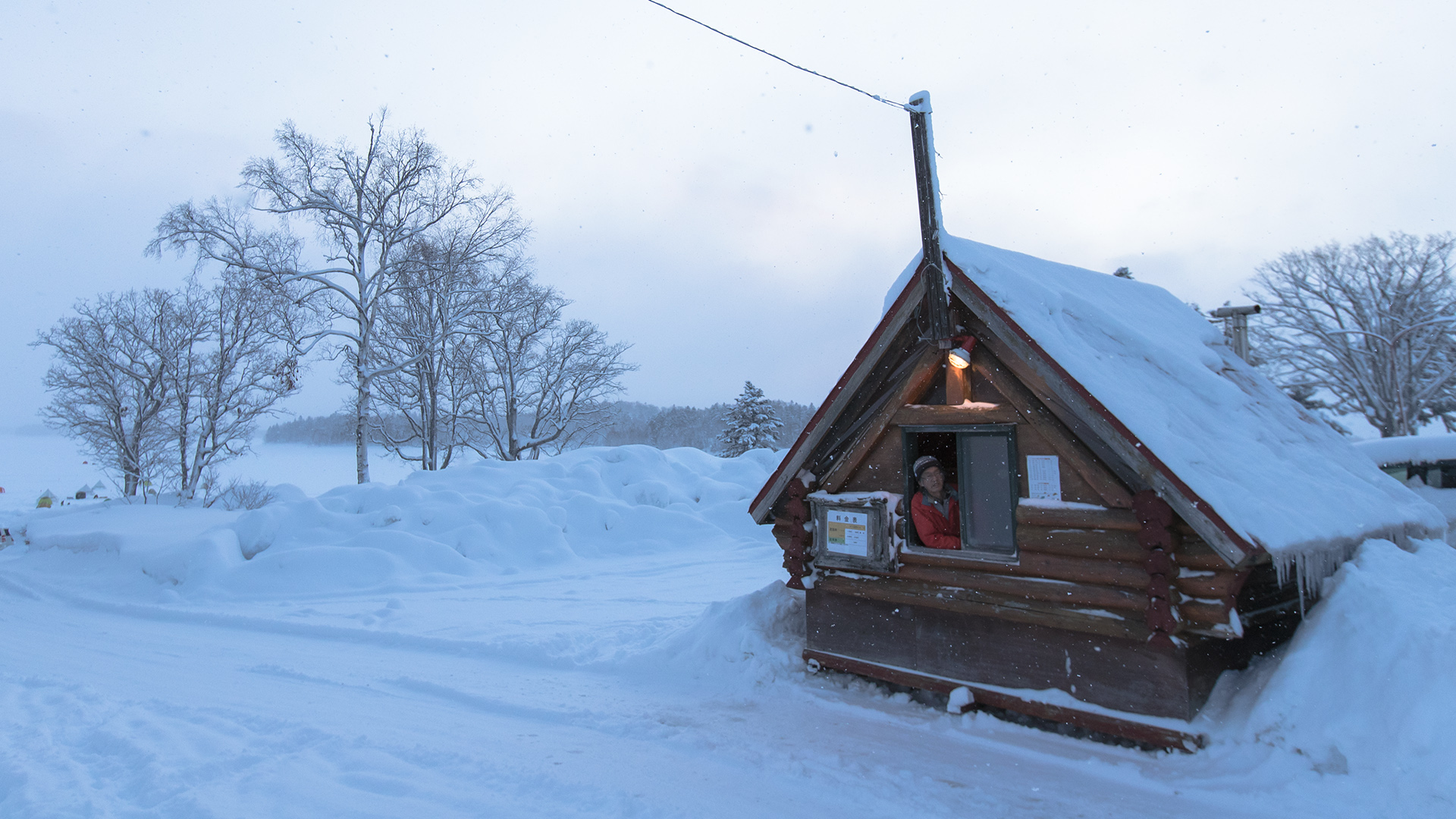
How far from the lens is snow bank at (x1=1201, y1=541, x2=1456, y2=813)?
4.31 metres

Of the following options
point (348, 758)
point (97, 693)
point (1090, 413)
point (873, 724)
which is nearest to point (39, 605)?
point (97, 693)

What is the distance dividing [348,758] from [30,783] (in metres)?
1.97

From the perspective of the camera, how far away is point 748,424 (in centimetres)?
4034

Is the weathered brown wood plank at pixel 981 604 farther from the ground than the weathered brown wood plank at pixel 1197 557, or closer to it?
closer to it

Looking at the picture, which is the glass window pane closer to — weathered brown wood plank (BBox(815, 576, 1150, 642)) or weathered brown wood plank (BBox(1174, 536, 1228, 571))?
weathered brown wood plank (BBox(815, 576, 1150, 642))

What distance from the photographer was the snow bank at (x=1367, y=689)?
4312 millimetres

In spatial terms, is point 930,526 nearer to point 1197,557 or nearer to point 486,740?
point 1197,557

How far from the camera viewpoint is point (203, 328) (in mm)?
26938

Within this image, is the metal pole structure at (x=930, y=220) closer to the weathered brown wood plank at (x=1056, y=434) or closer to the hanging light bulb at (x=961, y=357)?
the hanging light bulb at (x=961, y=357)

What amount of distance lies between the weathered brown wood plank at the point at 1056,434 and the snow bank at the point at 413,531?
10.4 meters

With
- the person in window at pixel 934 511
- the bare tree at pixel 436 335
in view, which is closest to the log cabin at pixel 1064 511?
the person in window at pixel 934 511

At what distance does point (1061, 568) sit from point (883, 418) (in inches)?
75.1

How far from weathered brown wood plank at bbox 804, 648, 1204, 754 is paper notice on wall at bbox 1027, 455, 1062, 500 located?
1606 millimetres

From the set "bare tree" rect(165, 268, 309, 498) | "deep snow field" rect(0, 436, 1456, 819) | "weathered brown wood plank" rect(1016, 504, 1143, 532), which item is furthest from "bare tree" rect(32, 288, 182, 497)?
"weathered brown wood plank" rect(1016, 504, 1143, 532)
